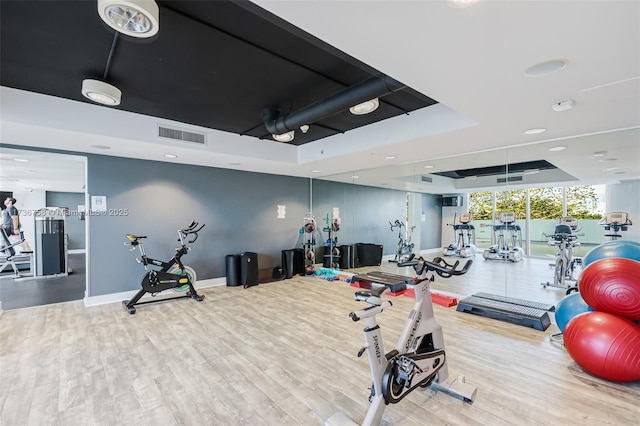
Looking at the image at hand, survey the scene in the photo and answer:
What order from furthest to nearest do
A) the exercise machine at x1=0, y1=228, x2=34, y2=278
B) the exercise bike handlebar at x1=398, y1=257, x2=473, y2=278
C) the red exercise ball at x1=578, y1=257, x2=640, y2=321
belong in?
1. the exercise machine at x1=0, y1=228, x2=34, y2=278
2. the red exercise ball at x1=578, y1=257, x2=640, y2=321
3. the exercise bike handlebar at x1=398, y1=257, x2=473, y2=278

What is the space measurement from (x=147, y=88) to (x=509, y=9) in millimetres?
3429

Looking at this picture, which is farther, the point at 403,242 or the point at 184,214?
the point at 403,242

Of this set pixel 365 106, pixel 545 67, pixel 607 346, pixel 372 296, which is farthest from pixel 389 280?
pixel 545 67

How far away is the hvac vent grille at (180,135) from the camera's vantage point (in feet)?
13.5

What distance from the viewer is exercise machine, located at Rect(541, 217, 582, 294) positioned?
14.0ft

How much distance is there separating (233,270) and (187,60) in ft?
13.5

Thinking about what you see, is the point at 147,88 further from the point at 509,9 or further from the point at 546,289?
the point at 546,289

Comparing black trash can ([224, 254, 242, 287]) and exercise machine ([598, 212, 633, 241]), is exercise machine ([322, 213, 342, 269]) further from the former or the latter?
exercise machine ([598, 212, 633, 241])

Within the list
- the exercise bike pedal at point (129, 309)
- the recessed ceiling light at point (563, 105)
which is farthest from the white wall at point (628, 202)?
the exercise bike pedal at point (129, 309)

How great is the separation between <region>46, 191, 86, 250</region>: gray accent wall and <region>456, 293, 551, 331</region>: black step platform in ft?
43.8

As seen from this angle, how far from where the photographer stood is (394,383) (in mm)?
1876

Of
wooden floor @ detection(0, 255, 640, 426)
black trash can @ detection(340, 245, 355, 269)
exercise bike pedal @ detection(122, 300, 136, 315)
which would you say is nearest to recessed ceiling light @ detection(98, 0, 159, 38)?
wooden floor @ detection(0, 255, 640, 426)

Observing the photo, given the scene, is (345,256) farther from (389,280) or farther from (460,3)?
(460,3)

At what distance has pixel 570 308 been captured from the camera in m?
3.03
